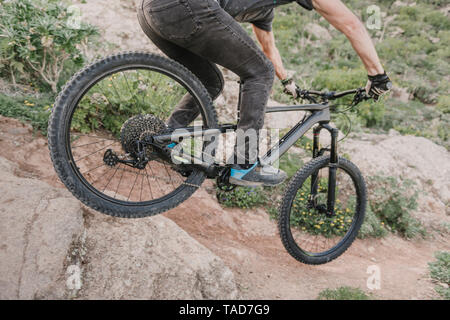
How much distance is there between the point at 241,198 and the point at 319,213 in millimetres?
1334

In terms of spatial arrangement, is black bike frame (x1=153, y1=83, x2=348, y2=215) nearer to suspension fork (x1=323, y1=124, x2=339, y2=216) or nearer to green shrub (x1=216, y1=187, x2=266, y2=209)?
suspension fork (x1=323, y1=124, x2=339, y2=216)

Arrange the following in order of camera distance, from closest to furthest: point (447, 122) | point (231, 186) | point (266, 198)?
point (231, 186), point (266, 198), point (447, 122)

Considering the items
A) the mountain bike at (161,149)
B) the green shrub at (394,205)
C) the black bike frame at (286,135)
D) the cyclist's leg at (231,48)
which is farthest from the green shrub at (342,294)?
the green shrub at (394,205)

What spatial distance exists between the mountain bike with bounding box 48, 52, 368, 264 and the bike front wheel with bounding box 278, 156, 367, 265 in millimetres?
10

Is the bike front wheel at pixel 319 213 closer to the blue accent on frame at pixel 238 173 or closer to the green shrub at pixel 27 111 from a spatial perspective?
the blue accent on frame at pixel 238 173

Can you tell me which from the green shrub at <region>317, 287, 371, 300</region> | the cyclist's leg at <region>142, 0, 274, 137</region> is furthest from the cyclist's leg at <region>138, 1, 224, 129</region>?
the green shrub at <region>317, 287, 371, 300</region>

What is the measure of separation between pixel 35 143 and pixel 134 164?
2070mm

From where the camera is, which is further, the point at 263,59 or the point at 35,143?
the point at 35,143

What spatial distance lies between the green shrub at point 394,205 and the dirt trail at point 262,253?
0.37m

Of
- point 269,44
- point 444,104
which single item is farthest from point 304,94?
point 444,104

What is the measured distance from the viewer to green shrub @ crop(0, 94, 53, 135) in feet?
12.9
